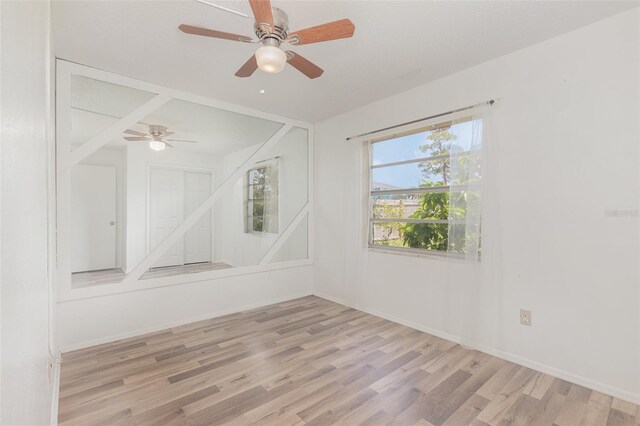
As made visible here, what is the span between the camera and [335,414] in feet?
6.15

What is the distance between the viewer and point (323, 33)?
1.80 metres

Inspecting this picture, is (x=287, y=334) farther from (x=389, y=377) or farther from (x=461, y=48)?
(x=461, y=48)

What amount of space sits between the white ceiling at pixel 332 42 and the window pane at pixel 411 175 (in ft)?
2.91

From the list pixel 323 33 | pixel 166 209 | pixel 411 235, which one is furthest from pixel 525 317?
pixel 166 209

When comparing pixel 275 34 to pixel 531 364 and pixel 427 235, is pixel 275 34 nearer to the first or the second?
pixel 427 235

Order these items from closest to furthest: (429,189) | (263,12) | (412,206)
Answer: (263,12) < (429,189) < (412,206)

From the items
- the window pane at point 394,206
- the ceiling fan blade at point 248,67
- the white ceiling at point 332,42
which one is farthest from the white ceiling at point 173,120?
the window pane at point 394,206

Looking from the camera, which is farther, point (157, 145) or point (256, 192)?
point (256, 192)

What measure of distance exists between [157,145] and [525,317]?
3.95 meters

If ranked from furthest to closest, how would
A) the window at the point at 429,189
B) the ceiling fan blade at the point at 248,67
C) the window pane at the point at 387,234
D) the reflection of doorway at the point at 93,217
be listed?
the window pane at the point at 387,234 < the reflection of doorway at the point at 93,217 < the window at the point at 429,189 < the ceiling fan blade at the point at 248,67

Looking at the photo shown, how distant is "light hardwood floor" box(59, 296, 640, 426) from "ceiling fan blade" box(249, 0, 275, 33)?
237cm

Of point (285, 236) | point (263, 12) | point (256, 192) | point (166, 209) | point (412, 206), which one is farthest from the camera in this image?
point (285, 236)

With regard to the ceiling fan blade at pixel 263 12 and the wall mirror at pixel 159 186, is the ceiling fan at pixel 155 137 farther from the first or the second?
the ceiling fan blade at pixel 263 12

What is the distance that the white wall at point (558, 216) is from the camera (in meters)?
2.08
